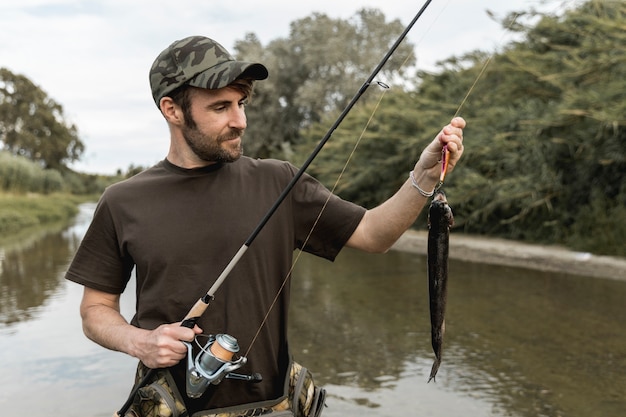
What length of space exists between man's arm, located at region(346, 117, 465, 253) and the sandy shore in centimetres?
827

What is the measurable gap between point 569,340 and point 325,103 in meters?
27.7

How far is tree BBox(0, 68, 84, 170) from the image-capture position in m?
52.3

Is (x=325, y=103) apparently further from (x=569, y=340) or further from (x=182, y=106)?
(x=182, y=106)

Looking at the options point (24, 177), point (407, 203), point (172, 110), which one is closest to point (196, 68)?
point (172, 110)

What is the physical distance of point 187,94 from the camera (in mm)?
2459

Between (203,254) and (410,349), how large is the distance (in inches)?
177

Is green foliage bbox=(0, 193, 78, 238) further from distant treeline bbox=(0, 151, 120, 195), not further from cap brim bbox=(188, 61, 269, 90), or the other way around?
cap brim bbox=(188, 61, 269, 90)

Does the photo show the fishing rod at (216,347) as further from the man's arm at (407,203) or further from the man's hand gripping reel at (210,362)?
the man's arm at (407,203)

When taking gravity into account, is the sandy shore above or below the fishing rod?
below

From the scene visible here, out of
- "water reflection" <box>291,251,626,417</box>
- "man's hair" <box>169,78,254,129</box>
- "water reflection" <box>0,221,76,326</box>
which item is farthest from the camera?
"water reflection" <box>0,221,76,326</box>

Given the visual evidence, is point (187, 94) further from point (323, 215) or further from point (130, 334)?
point (130, 334)

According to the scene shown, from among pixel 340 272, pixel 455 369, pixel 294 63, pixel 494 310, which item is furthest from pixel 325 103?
pixel 455 369

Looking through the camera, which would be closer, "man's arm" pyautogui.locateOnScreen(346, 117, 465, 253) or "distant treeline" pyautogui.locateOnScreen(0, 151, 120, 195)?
"man's arm" pyautogui.locateOnScreen(346, 117, 465, 253)

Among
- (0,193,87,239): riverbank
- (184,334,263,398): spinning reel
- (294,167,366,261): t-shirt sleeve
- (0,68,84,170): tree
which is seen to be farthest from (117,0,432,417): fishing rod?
(0,68,84,170): tree
